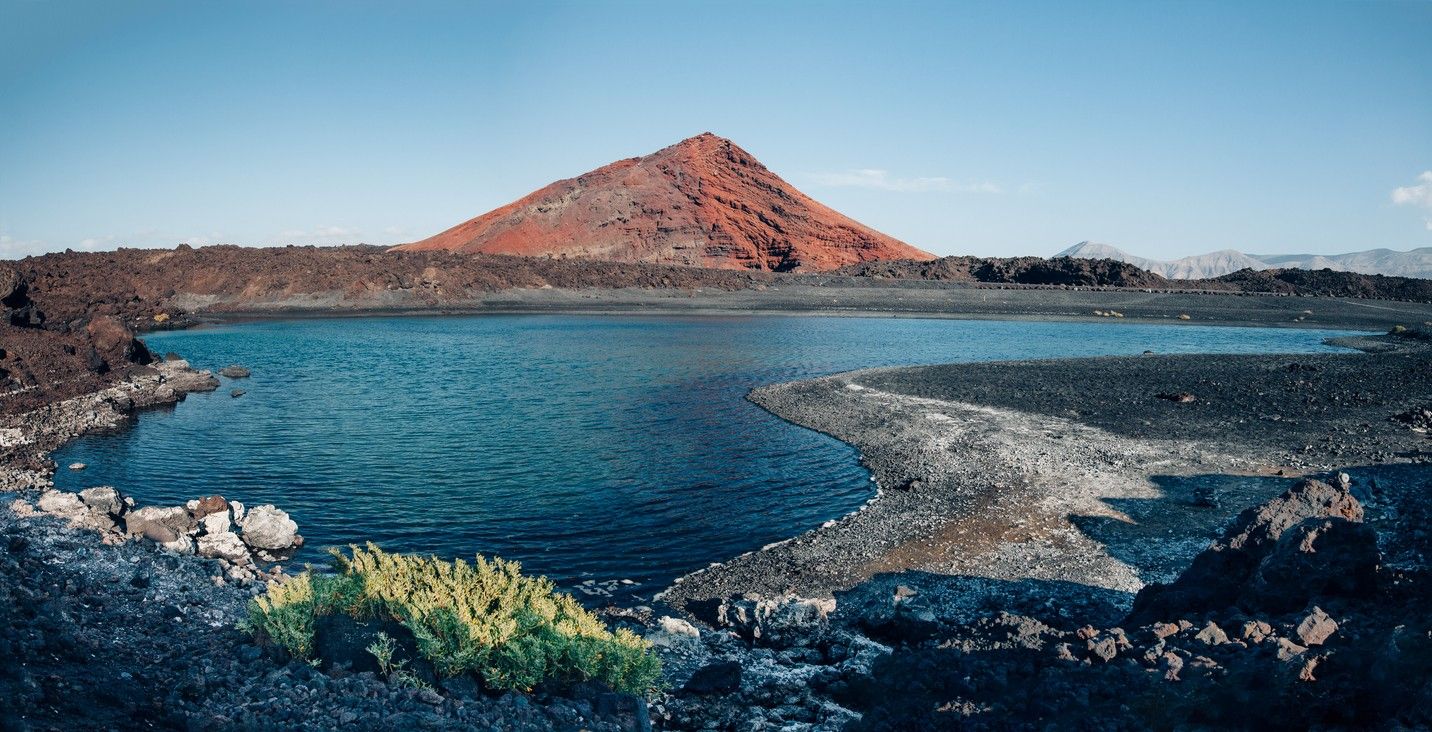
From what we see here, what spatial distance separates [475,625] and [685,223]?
113 metres

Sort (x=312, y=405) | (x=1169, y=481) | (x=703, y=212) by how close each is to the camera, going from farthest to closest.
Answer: (x=703, y=212), (x=312, y=405), (x=1169, y=481)

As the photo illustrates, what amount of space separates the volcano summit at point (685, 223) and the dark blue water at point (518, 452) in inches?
2791

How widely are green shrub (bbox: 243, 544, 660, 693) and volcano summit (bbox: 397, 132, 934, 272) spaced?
337ft

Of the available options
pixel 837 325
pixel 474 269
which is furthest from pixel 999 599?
pixel 474 269

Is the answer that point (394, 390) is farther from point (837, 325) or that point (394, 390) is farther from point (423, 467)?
point (837, 325)

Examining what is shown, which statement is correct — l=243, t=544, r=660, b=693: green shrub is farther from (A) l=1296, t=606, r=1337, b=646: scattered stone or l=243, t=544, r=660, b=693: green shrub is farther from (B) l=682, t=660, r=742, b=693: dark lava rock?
(A) l=1296, t=606, r=1337, b=646: scattered stone

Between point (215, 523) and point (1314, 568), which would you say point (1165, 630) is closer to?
point (1314, 568)

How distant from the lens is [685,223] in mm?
119062

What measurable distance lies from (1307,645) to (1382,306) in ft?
291

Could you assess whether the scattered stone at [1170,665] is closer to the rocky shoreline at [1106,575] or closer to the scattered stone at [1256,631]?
the rocky shoreline at [1106,575]

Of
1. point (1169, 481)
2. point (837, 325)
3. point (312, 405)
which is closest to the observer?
point (1169, 481)

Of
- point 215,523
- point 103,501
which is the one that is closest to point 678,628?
point 215,523

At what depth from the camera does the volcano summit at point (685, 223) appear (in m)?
116

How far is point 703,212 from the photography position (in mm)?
120500
